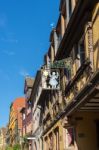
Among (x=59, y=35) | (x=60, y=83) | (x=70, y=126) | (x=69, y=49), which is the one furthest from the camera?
(x=59, y=35)

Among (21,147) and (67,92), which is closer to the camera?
(67,92)

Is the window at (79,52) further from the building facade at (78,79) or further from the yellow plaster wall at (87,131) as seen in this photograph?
the yellow plaster wall at (87,131)

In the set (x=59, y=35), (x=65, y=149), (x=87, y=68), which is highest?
(x=59, y=35)

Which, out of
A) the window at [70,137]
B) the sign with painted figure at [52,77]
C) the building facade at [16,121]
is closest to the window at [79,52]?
the window at [70,137]

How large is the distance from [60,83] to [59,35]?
4146 millimetres

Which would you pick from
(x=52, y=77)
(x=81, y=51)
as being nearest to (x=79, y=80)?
(x=81, y=51)

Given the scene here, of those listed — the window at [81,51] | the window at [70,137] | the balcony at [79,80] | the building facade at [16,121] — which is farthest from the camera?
the building facade at [16,121]

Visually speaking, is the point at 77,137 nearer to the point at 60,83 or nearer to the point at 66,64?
the point at 66,64

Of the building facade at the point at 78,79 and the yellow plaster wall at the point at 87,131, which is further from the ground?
the building facade at the point at 78,79

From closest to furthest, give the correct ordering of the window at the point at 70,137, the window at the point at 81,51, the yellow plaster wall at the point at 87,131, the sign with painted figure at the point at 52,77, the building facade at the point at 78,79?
the building facade at the point at 78,79 < the window at the point at 81,51 < the yellow plaster wall at the point at 87,131 < the window at the point at 70,137 < the sign with painted figure at the point at 52,77

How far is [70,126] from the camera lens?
73.8ft

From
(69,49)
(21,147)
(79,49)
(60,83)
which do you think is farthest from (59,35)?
(21,147)

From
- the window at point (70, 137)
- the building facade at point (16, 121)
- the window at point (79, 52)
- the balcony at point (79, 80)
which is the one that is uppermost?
the building facade at point (16, 121)

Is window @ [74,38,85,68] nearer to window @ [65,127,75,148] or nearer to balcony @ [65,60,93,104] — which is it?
balcony @ [65,60,93,104]
